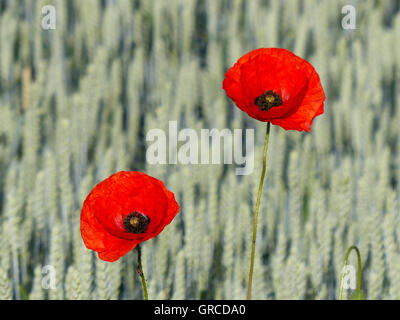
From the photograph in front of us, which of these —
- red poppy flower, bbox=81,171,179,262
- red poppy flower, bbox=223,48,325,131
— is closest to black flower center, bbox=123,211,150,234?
red poppy flower, bbox=81,171,179,262

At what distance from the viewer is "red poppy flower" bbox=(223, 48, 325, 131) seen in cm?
58

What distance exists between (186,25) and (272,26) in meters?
0.22

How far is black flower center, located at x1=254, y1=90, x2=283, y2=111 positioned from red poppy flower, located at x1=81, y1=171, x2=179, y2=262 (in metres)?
0.11

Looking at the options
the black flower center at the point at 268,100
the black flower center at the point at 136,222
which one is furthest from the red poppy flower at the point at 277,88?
the black flower center at the point at 136,222

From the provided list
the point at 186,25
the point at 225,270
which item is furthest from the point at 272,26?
the point at 225,270

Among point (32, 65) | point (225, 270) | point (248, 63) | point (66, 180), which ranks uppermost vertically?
point (32, 65)

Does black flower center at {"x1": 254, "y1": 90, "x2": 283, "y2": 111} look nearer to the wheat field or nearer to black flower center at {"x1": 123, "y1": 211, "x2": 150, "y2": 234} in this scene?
black flower center at {"x1": 123, "y1": 211, "x2": 150, "y2": 234}

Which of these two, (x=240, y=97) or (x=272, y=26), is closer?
(x=240, y=97)

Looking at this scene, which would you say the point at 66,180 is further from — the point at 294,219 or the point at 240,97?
the point at 240,97

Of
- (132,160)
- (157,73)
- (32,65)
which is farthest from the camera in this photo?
(32,65)

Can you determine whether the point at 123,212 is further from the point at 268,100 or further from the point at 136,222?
the point at 268,100

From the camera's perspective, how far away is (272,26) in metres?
1.65

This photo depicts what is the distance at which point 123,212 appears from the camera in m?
0.59

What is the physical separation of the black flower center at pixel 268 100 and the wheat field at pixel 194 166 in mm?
240
